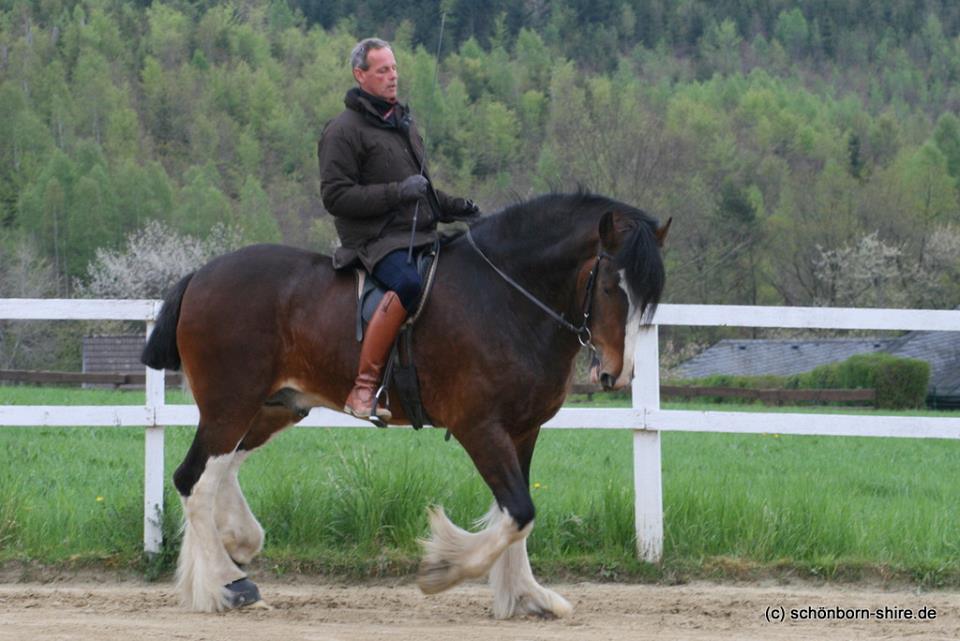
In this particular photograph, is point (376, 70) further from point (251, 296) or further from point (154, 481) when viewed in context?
point (154, 481)

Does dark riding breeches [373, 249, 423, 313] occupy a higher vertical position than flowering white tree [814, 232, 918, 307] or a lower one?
lower

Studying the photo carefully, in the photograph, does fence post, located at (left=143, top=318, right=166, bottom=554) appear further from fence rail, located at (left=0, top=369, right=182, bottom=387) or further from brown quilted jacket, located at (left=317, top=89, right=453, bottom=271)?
fence rail, located at (left=0, top=369, right=182, bottom=387)

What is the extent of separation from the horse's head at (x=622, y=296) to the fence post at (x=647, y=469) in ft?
5.33

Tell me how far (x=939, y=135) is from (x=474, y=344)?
98.8m

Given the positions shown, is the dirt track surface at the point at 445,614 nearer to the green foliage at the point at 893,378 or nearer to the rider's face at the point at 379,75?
the rider's face at the point at 379,75

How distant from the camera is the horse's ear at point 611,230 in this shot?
245 inches

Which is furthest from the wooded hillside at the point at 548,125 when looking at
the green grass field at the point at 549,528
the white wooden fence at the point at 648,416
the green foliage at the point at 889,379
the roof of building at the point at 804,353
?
the white wooden fence at the point at 648,416

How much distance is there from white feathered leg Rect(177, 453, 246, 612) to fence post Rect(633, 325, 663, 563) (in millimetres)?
2486

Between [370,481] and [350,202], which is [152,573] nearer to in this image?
[370,481]

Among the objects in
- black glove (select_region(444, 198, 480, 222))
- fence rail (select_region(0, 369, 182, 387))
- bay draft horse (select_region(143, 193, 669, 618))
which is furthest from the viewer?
fence rail (select_region(0, 369, 182, 387))

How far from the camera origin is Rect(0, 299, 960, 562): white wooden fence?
769cm

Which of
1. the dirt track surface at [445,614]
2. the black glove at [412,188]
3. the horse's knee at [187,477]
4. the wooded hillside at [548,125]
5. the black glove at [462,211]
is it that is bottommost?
Answer: the dirt track surface at [445,614]

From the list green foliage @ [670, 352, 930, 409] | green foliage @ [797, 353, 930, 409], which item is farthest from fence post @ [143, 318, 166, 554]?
green foliage @ [797, 353, 930, 409]

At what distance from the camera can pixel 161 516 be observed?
7902 mm
